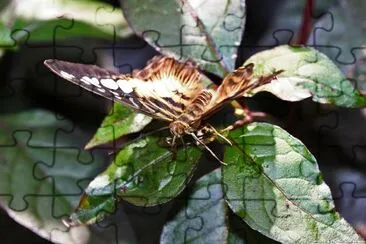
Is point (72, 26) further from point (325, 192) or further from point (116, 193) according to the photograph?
point (325, 192)

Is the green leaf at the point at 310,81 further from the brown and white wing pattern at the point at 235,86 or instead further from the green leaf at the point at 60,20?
the green leaf at the point at 60,20

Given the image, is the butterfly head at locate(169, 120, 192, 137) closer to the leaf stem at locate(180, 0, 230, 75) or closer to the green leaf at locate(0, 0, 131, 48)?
the leaf stem at locate(180, 0, 230, 75)

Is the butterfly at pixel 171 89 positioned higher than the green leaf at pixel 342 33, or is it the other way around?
the green leaf at pixel 342 33

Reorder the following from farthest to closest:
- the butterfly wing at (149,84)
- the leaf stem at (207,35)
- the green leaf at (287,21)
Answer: the green leaf at (287,21) < the leaf stem at (207,35) < the butterfly wing at (149,84)

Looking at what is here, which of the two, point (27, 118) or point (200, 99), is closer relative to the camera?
point (200, 99)

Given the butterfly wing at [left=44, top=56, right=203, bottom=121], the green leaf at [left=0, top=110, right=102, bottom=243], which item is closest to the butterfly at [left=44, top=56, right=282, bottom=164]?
the butterfly wing at [left=44, top=56, right=203, bottom=121]

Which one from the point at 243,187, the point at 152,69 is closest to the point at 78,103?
the point at 152,69

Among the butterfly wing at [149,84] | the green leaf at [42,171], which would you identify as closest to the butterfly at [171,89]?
the butterfly wing at [149,84]
